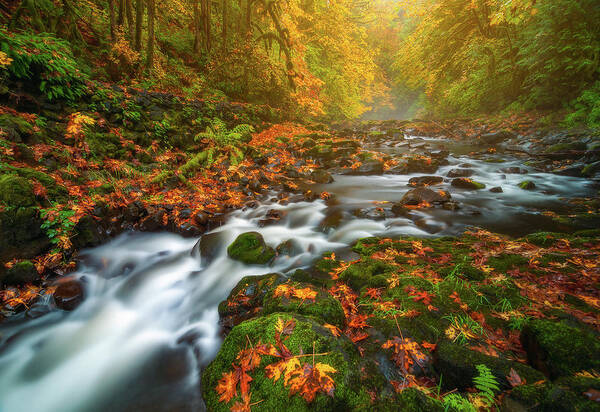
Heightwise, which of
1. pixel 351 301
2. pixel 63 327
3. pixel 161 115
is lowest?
pixel 63 327

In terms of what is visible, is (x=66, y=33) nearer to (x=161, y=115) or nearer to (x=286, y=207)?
(x=161, y=115)

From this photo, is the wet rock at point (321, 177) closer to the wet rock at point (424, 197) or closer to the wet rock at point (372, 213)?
the wet rock at point (372, 213)

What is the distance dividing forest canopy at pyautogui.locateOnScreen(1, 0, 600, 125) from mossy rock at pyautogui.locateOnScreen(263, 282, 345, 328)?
686 cm

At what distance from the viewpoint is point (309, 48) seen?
15391mm

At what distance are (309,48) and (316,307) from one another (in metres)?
17.0

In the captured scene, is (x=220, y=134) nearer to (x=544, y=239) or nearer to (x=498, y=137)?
(x=544, y=239)

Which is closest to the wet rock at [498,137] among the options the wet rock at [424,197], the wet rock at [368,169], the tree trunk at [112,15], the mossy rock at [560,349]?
the wet rock at [368,169]

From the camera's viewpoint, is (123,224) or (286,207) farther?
(286,207)

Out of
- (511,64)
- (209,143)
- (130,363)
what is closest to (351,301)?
(130,363)

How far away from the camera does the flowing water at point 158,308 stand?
261 cm

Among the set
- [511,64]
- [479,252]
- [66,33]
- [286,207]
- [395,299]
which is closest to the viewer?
[395,299]

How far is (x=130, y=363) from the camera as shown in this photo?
9.71 feet

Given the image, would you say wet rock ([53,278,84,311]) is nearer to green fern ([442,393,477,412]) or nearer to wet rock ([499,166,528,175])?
green fern ([442,393,477,412])

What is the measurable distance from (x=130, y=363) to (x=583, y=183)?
10883 millimetres
